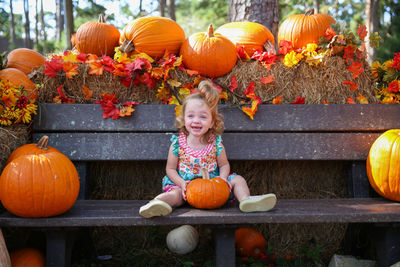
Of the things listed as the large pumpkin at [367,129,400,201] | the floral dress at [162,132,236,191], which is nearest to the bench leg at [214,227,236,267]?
the floral dress at [162,132,236,191]

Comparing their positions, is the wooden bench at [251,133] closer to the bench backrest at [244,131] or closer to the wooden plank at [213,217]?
the bench backrest at [244,131]

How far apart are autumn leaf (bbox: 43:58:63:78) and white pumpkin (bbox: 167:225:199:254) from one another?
58.6 inches

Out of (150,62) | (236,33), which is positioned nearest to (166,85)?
(150,62)

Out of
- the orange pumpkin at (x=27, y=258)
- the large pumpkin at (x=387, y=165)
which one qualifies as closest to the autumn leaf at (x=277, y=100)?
the large pumpkin at (x=387, y=165)

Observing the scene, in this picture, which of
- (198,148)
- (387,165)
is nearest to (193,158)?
(198,148)

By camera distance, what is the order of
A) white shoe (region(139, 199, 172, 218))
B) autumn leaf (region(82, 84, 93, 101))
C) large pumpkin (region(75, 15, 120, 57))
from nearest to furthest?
1. white shoe (region(139, 199, 172, 218))
2. autumn leaf (region(82, 84, 93, 101))
3. large pumpkin (region(75, 15, 120, 57))

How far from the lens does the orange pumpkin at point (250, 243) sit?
2675 mm

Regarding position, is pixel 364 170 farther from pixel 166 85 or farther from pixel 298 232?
pixel 166 85

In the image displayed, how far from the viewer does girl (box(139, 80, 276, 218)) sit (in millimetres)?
2396

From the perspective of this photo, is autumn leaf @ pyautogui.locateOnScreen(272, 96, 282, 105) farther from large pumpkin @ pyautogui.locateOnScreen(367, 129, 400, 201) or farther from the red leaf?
large pumpkin @ pyautogui.locateOnScreen(367, 129, 400, 201)

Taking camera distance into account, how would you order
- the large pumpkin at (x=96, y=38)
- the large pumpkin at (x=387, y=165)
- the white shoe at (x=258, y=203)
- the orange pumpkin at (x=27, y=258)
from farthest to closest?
1. the large pumpkin at (x=96, y=38)
2. the large pumpkin at (x=387, y=165)
3. the orange pumpkin at (x=27, y=258)
4. the white shoe at (x=258, y=203)

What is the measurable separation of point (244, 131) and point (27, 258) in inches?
66.0

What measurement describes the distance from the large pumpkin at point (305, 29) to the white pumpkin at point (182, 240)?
5.85 feet

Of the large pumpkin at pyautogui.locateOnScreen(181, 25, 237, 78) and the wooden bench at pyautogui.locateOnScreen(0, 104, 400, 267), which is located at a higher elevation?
the large pumpkin at pyautogui.locateOnScreen(181, 25, 237, 78)
